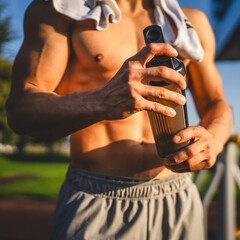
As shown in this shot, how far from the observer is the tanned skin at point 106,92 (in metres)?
0.64

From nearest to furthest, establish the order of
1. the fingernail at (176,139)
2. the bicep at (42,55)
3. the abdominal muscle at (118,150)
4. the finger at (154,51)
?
the finger at (154,51), the fingernail at (176,139), the bicep at (42,55), the abdominal muscle at (118,150)

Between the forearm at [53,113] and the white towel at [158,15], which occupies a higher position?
the white towel at [158,15]

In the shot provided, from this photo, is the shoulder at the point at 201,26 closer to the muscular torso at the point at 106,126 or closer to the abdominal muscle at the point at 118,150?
the muscular torso at the point at 106,126

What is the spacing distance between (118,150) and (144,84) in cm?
42

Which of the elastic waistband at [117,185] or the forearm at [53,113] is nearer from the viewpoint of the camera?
the forearm at [53,113]

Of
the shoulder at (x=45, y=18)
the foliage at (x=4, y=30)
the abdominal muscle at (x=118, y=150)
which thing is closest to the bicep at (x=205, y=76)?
the abdominal muscle at (x=118, y=150)

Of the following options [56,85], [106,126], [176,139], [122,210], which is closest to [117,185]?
[122,210]

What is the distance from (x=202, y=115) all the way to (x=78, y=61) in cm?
71

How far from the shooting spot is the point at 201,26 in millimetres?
1171

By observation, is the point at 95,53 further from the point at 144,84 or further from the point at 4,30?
the point at 4,30

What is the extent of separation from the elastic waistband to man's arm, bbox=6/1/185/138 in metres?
0.28

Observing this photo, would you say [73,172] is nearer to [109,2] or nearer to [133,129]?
[133,129]

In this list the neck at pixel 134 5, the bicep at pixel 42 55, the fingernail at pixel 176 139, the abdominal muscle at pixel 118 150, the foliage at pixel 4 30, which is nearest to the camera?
the fingernail at pixel 176 139

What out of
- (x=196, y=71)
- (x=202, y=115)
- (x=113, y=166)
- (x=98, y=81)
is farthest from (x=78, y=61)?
(x=202, y=115)
